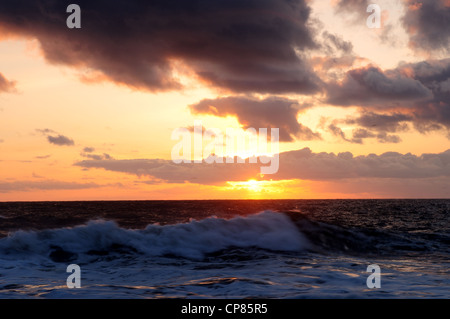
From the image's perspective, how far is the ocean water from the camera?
400 inches

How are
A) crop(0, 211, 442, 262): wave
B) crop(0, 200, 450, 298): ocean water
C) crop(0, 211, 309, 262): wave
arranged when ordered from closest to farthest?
crop(0, 200, 450, 298): ocean water
crop(0, 211, 309, 262): wave
crop(0, 211, 442, 262): wave

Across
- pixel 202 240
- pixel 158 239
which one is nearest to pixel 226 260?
pixel 202 240

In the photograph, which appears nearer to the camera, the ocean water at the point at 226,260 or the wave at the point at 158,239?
the ocean water at the point at 226,260

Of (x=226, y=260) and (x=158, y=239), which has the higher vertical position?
(x=158, y=239)

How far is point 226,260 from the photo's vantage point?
15.7 metres

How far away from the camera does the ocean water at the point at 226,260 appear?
1016 cm

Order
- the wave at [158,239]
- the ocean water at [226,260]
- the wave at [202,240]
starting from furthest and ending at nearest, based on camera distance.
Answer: the wave at [202,240], the wave at [158,239], the ocean water at [226,260]

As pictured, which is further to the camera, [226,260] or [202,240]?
[202,240]

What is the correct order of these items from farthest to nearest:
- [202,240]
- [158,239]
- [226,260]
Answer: [202,240]
[158,239]
[226,260]

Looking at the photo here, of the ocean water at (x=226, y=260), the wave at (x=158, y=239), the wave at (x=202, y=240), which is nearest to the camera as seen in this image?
the ocean water at (x=226, y=260)

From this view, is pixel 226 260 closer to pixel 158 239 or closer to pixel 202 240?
pixel 202 240

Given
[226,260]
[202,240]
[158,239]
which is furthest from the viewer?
[202,240]
